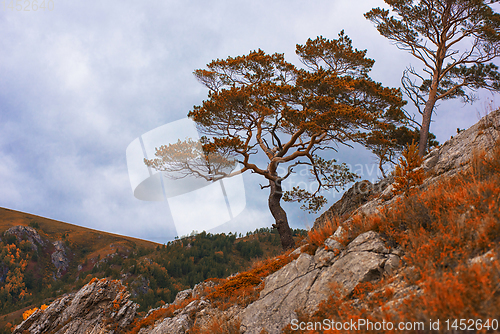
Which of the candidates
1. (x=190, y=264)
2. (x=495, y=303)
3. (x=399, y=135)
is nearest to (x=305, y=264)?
(x=495, y=303)

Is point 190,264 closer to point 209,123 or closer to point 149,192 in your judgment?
point 149,192

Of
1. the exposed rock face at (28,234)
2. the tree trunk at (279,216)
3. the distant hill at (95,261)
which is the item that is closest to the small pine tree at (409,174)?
the tree trunk at (279,216)

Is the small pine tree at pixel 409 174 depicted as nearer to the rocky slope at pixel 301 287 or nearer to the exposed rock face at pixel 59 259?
the rocky slope at pixel 301 287

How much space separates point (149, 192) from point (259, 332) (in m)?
19.4

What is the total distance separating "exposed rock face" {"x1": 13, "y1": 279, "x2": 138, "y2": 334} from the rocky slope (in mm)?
36

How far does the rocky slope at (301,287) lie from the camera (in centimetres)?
455

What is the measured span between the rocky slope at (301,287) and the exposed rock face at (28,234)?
381 feet

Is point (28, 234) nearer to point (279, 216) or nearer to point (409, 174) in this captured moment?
point (279, 216)

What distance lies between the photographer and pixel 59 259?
9744 centimetres

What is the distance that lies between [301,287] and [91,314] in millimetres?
9433

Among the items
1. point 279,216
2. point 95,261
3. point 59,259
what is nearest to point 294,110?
point 279,216

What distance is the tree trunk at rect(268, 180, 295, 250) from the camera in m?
14.0

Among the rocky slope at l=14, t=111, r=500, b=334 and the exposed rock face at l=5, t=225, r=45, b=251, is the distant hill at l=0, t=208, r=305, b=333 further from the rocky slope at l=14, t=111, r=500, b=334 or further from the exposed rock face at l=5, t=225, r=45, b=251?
the rocky slope at l=14, t=111, r=500, b=334

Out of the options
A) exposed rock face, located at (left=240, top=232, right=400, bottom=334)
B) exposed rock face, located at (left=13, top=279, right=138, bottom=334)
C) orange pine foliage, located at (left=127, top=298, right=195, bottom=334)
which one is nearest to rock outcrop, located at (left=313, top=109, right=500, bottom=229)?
exposed rock face, located at (left=240, top=232, right=400, bottom=334)
